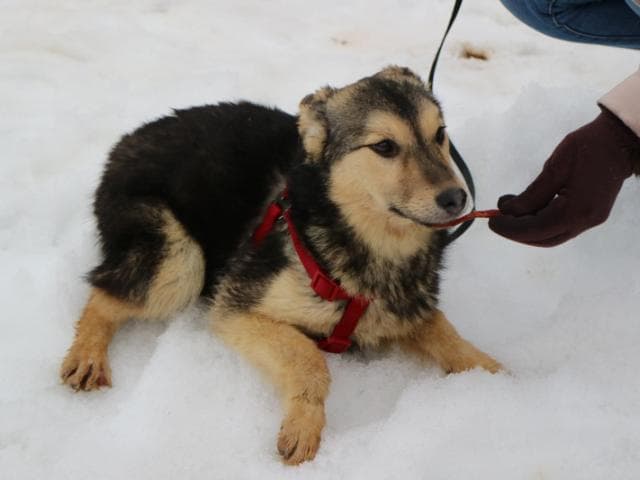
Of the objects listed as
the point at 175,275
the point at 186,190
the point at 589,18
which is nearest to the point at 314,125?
the point at 186,190

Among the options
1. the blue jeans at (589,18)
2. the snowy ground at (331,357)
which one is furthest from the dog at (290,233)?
the blue jeans at (589,18)

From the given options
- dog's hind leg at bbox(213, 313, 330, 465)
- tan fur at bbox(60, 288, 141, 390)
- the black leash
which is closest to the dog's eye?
the black leash

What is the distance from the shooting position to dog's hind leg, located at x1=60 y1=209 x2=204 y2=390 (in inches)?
120

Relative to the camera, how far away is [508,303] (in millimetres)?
3383

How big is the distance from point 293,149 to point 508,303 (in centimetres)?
132

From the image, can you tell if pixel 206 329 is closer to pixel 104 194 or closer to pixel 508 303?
pixel 104 194

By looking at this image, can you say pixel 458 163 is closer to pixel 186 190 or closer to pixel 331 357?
pixel 331 357

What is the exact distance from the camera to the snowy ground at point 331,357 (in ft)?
8.13

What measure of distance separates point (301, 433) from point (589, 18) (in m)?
2.63

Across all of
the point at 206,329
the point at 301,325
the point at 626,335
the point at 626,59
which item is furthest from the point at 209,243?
the point at 626,59

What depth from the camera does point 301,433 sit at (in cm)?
248

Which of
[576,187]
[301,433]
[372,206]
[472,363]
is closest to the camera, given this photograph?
[301,433]

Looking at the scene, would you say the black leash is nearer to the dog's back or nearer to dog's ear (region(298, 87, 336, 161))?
dog's ear (region(298, 87, 336, 161))

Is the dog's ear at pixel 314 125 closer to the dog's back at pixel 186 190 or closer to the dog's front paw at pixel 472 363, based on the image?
the dog's back at pixel 186 190
